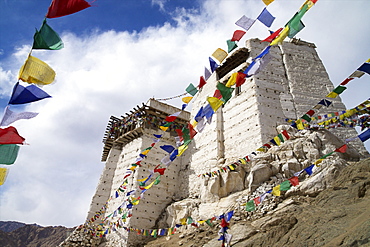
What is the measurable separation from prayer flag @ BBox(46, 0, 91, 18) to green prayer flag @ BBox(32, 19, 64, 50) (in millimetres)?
380

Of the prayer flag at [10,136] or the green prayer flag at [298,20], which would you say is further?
the green prayer flag at [298,20]

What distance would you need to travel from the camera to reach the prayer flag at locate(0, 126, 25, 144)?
5441mm

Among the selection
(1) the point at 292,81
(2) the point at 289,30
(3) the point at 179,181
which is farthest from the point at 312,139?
(3) the point at 179,181

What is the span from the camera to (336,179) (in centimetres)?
930

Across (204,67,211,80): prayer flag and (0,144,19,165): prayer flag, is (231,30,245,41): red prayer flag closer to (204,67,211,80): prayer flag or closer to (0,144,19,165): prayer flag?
(204,67,211,80): prayer flag

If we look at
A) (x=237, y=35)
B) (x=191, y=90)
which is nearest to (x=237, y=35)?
(x=237, y=35)

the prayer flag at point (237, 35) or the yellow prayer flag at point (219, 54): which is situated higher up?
the yellow prayer flag at point (219, 54)

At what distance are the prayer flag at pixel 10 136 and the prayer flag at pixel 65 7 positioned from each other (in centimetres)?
256

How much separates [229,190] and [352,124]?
6.08 m

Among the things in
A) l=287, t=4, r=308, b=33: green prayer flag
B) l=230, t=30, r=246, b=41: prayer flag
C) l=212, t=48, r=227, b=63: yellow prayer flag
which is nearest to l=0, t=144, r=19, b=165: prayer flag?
l=212, t=48, r=227, b=63: yellow prayer flag

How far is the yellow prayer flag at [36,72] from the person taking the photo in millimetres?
5188

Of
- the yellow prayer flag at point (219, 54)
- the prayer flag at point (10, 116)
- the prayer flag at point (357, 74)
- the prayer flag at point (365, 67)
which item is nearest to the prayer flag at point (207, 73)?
the yellow prayer flag at point (219, 54)

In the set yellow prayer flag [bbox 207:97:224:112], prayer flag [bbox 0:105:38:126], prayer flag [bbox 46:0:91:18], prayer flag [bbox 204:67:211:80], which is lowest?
prayer flag [bbox 0:105:38:126]

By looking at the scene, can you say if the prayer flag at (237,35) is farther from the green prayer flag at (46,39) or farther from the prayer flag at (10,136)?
the prayer flag at (10,136)
